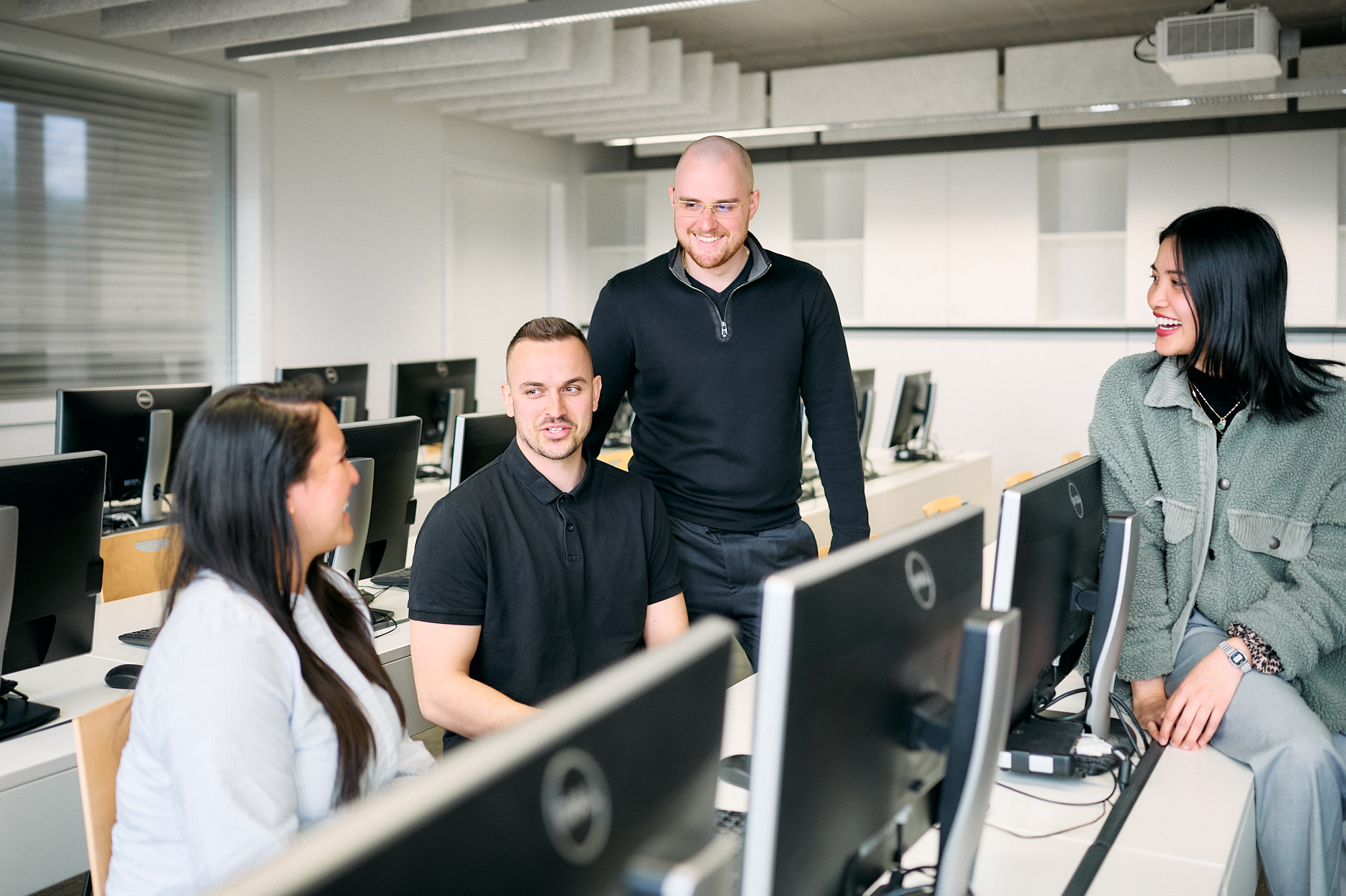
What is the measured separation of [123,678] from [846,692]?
6.02ft

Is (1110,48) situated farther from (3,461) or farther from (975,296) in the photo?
(3,461)

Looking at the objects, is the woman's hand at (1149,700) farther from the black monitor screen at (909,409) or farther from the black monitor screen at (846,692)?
the black monitor screen at (909,409)

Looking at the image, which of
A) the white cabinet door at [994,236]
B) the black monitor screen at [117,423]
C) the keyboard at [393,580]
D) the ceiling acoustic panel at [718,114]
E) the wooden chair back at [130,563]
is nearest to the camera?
the wooden chair back at [130,563]

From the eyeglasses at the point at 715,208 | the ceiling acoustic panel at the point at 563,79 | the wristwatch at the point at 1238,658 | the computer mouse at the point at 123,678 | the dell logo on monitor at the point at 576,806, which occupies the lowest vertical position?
the computer mouse at the point at 123,678

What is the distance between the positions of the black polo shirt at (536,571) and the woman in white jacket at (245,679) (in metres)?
0.53

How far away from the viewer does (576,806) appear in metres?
0.61

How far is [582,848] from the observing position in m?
0.62

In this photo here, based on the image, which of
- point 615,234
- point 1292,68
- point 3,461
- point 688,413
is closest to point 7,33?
point 3,461

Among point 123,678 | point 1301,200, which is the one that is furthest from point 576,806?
point 1301,200

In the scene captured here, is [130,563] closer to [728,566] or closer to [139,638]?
[139,638]

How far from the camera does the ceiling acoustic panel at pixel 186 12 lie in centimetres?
441

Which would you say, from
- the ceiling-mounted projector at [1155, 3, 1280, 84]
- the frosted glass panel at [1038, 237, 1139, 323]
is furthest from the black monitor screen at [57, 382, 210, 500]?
the frosted glass panel at [1038, 237, 1139, 323]

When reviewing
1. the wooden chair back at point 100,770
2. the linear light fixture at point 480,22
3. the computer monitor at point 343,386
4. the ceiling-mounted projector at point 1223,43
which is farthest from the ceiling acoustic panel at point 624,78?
the wooden chair back at point 100,770

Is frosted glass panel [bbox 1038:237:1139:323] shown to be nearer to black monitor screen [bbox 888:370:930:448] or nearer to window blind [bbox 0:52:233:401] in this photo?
black monitor screen [bbox 888:370:930:448]
